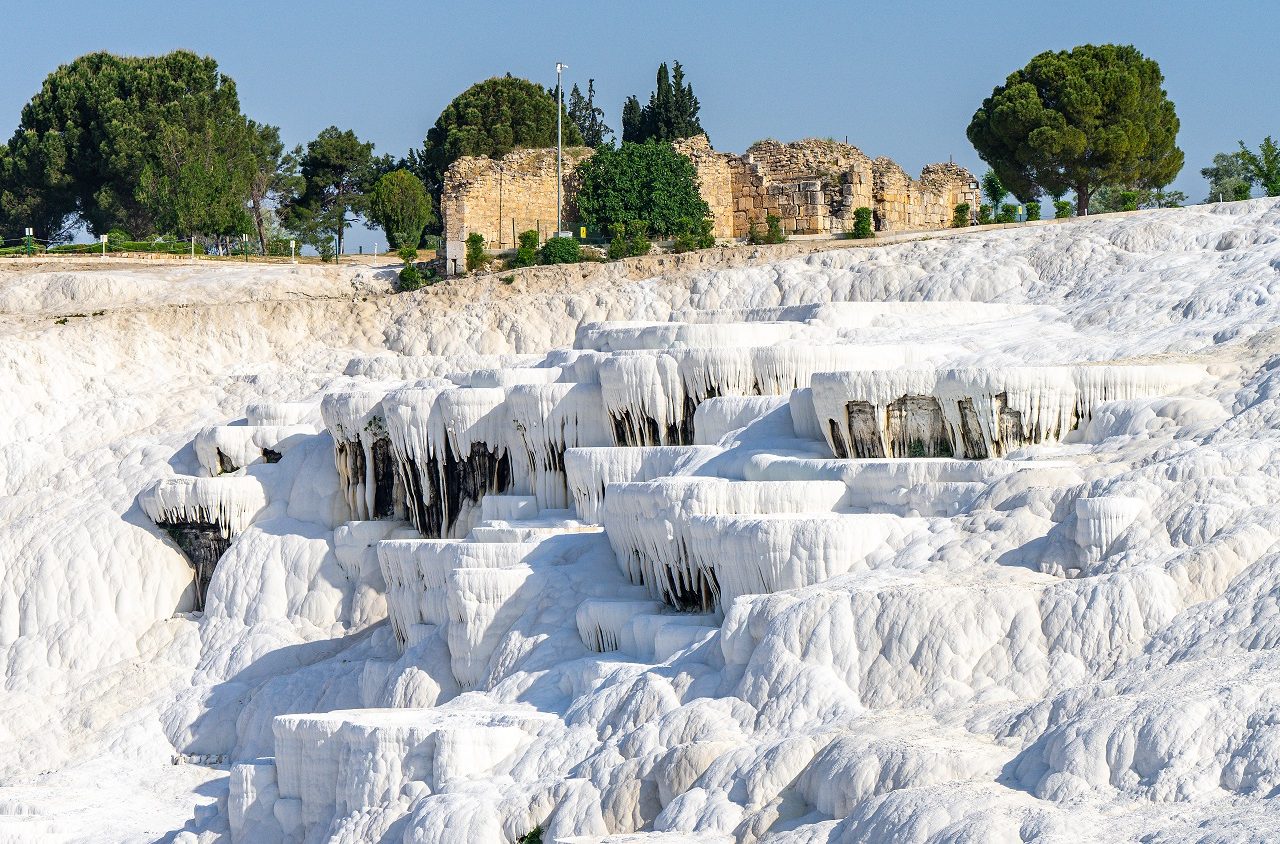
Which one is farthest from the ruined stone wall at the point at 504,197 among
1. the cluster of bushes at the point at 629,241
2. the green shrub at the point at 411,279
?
the green shrub at the point at 411,279

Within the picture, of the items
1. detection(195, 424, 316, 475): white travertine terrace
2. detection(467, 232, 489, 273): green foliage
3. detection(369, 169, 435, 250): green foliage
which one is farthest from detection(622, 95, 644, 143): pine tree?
detection(195, 424, 316, 475): white travertine terrace

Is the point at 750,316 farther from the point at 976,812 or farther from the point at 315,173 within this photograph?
the point at 315,173

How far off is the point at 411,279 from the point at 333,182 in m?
27.8

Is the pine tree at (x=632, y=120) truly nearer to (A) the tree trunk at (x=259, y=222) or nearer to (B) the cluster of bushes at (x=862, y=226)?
(A) the tree trunk at (x=259, y=222)

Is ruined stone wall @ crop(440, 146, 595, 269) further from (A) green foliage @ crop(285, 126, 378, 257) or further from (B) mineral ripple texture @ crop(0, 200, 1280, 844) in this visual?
(A) green foliage @ crop(285, 126, 378, 257)

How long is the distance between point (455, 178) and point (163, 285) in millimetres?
8478

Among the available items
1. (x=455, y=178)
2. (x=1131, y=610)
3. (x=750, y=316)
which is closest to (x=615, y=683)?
(x=1131, y=610)

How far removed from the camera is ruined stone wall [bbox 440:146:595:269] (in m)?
44.3

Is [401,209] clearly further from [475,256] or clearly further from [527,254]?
[527,254]

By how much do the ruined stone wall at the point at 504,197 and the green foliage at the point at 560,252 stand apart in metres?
5.18

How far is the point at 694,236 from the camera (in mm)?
38344

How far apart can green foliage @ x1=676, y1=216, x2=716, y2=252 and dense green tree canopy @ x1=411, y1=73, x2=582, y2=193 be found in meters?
19.6

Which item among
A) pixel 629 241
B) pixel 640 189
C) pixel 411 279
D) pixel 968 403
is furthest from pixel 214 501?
pixel 640 189

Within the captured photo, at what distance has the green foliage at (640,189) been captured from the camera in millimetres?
42094
